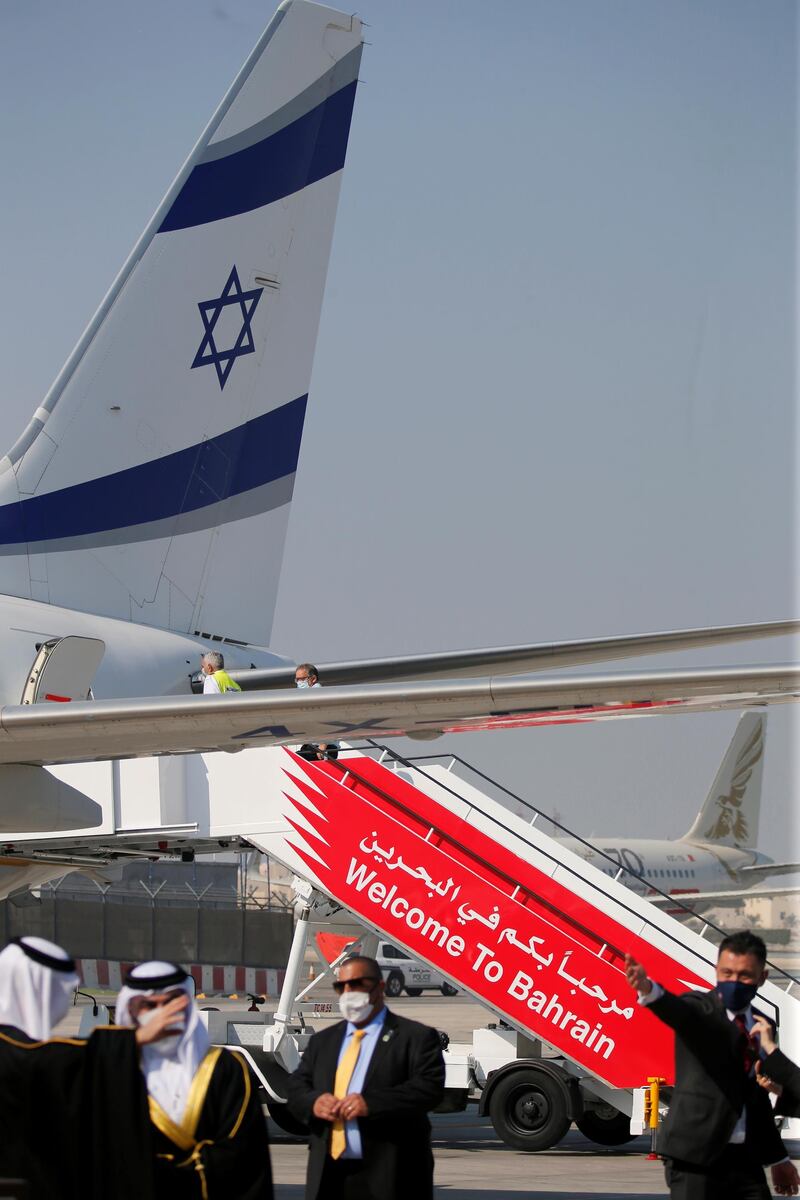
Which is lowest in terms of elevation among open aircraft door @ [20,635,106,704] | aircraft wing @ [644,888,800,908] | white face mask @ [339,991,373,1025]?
white face mask @ [339,991,373,1025]

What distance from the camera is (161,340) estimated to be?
12906 millimetres

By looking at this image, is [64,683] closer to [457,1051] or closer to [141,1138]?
[457,1051]

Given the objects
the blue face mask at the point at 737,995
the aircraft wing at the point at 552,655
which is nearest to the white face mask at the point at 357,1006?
the blue face mask at the point at 737,995

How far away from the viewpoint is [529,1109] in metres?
12.7

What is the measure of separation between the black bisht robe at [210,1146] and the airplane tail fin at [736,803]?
58.0m

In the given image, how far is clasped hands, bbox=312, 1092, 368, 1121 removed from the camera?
A: 5.57 m

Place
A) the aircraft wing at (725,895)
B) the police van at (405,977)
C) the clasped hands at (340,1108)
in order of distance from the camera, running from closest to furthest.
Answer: the clasped hands at (340,1108), the police van at (405,977), the aircraft wing at (725,895)

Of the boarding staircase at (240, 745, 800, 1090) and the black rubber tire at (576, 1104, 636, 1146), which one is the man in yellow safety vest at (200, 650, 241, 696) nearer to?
the boarding staircase at (240, 745, 800, 1090)

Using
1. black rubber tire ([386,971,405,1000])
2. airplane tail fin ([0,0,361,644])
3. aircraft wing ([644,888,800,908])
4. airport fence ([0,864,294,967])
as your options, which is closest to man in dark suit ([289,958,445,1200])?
airplane tail fin ([0,0,361,644])

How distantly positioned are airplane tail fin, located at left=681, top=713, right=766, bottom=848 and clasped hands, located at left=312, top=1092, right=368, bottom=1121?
56.4 metres

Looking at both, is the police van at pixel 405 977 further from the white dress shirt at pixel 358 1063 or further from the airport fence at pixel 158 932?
the white dress shirt at pixel 358 1063

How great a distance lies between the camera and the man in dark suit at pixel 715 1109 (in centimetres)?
565

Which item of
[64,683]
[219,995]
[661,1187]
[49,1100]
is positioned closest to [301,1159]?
[661,1187]

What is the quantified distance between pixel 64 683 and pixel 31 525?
7.20 feet
